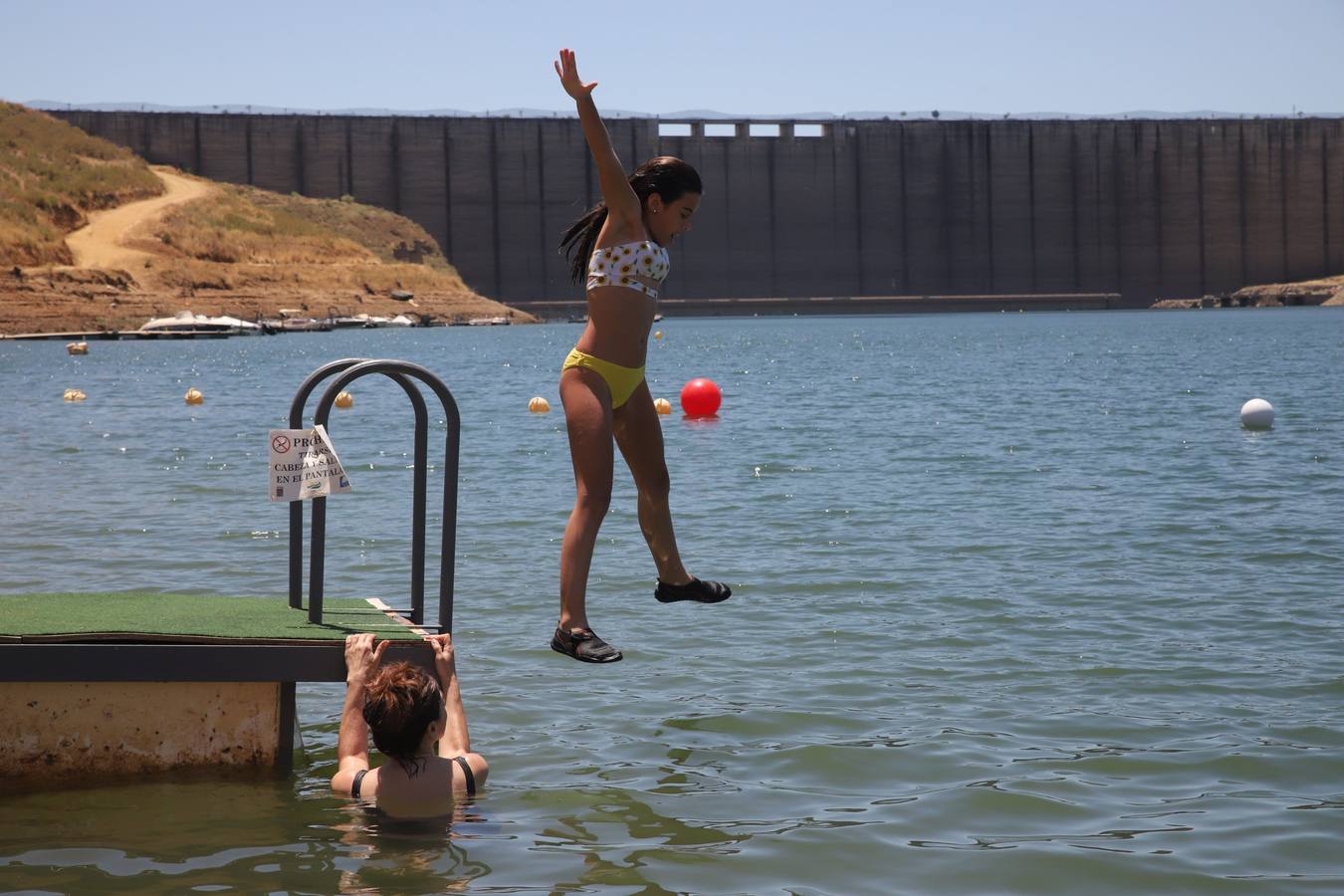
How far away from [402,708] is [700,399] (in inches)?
764

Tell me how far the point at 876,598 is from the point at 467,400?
2087cm

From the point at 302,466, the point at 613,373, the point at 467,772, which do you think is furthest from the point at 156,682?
the point at 613,373

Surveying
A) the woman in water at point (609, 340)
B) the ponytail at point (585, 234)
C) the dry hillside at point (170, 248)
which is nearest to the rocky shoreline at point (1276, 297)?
the dry hillside at point (170, 248)

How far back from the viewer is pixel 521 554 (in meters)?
9.85

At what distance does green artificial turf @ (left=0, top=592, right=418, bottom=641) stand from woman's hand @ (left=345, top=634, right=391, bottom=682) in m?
0.10

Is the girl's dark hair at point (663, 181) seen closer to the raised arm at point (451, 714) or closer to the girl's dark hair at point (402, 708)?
the raised arm at point (451, 714)

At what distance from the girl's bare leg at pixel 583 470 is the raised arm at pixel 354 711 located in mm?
667

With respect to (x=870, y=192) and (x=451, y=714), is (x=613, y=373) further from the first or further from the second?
(x=870, y=192)

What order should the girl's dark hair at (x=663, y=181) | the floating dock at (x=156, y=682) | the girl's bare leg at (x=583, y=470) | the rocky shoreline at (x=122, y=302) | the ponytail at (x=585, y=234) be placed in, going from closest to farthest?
the floating dock at (x=156, y=682) < the girl's bare leg at (x=583, y=470) < the girl's dark hair at (x=663, y=181) < the ponytail at (x=585, y=234) < the rocky shoreline at (x=122, y=302)

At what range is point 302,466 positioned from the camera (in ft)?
16.0

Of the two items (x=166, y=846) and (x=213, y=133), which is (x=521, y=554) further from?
(x=213, y=133)

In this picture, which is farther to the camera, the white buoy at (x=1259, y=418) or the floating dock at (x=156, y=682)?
Result: the white buoy at (x=1259, y=418)

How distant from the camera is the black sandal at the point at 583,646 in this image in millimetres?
4895

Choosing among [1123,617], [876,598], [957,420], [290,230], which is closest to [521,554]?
[876,598]
